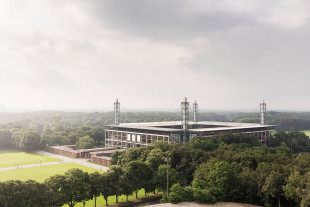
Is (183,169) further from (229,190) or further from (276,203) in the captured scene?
(276,203)

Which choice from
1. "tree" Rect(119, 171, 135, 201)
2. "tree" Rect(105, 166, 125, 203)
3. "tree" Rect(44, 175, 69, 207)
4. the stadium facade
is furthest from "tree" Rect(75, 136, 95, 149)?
"tree" Rect(44, 175, 69, 207)

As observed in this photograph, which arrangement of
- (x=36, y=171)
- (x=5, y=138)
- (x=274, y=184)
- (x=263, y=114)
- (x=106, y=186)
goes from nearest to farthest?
1. (x=274, y=184)
2. (x=106, y=186)
3. (x=36, y=171)
4. (x=5, y=138)
5. (x=263, y=114)

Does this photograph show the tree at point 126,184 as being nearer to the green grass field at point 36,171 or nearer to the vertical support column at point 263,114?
the green grass field at point 36,171

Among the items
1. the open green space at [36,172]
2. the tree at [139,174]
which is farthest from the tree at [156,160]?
the open green space at [36,172]

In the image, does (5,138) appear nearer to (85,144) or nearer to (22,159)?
(22,159)

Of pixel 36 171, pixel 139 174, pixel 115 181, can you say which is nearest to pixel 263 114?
pixel 139 174

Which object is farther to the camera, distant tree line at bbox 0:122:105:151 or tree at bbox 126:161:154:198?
distant tree line at bbox 0:122:105:151

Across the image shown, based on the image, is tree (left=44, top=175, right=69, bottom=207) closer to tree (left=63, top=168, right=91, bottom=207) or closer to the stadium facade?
tree (left=63, top=168, right=91, bottom=207)

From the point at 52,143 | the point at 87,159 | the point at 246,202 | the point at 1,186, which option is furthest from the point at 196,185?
the point at 52,143
